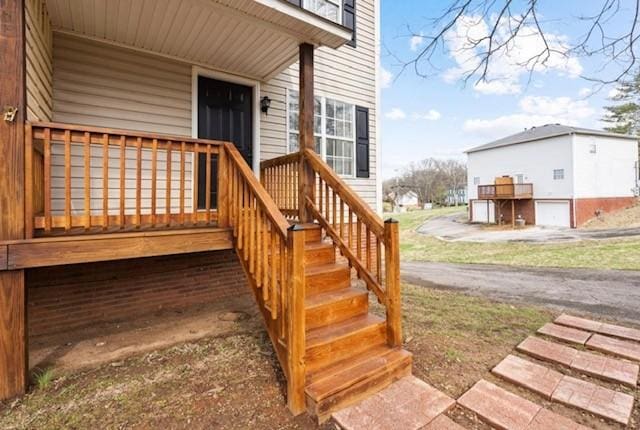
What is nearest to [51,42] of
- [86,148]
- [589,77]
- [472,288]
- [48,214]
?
[86,148]

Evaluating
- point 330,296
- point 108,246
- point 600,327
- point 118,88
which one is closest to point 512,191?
point 600,327

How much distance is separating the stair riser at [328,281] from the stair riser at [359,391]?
93cm

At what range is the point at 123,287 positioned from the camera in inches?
169

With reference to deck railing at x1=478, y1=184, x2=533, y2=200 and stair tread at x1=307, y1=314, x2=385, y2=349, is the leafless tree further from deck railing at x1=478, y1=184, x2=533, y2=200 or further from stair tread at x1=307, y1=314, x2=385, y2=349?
deck railing at x1=478, y1=184, x2=533, y2=200

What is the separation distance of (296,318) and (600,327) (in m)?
3.73

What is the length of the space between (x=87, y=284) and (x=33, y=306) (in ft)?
1.77

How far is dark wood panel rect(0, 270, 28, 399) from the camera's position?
2.45m

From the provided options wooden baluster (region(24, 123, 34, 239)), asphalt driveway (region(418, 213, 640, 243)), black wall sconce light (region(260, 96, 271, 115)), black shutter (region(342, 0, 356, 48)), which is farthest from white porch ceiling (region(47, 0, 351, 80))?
asphalt driveway (region(418, 213, 640, 243))

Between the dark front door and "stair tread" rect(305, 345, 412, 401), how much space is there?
3.12 meters

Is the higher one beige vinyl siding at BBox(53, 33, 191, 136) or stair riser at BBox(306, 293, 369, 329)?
beige vinyl siding at BBox(53, 33, 191, 136)

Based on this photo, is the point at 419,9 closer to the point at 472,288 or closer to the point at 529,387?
the point at 529,387

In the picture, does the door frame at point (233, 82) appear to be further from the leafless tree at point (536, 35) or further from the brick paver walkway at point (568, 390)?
the brick paver walkway at point (568, 390)

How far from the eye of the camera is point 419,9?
3.49 metres

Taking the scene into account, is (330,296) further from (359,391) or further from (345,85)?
(345,85)
